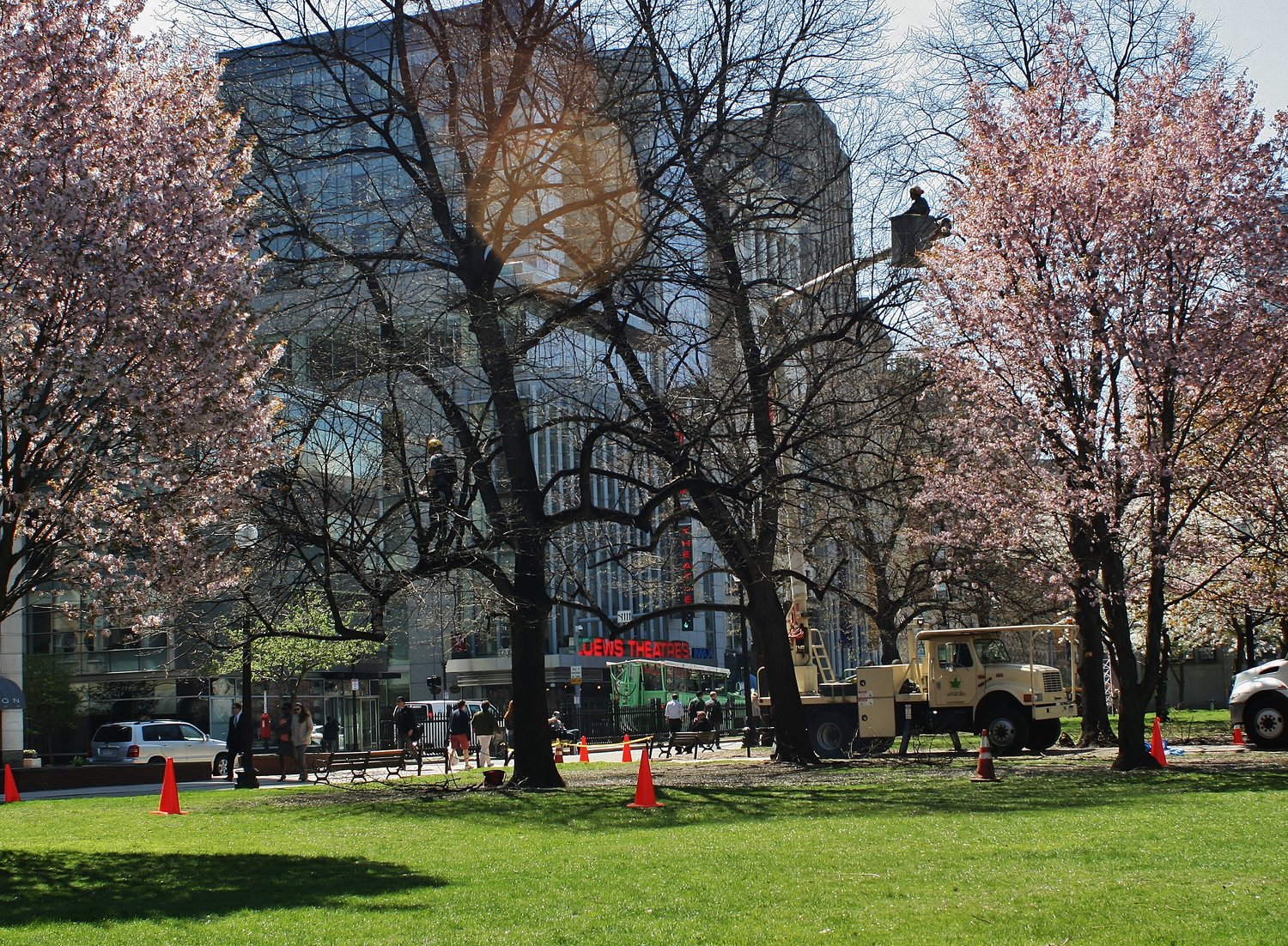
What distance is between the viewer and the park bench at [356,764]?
3070 cm

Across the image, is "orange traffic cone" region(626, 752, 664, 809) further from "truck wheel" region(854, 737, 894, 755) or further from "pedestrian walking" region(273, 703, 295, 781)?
"pedestrian walking" region(273, 703, 295, 781)

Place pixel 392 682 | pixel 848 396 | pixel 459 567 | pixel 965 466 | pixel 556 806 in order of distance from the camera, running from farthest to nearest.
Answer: pixel 392 682 < pixel 848 396 < pixel 965 466 < pixel 459 567 < pixel 556 806

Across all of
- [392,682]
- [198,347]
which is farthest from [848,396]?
[392,682]

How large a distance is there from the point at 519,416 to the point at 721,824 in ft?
27.8

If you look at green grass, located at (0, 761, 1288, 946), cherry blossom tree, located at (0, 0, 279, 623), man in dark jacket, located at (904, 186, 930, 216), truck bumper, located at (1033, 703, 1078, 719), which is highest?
man in dark jacket, located at (904, 186, 930, 216)

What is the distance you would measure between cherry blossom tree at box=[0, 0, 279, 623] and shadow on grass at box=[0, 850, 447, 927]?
2.74 meters

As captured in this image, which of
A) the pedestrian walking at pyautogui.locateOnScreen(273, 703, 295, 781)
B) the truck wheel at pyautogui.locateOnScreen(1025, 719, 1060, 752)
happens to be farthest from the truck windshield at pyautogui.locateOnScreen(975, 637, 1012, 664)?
the pedestrian walking at pyautogui.locateOnScreen(273, 703, 295, 781)

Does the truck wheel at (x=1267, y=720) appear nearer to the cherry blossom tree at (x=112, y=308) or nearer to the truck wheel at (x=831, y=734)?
the truck wheel at (x=831, y=734)

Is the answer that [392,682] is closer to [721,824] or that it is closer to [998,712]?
[998,712]

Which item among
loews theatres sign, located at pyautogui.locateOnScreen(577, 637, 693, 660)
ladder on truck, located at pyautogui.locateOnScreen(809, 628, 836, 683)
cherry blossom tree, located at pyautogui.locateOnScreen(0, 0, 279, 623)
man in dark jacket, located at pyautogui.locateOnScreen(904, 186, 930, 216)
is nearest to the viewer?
cherry blossom tree, located at pyautogui.locateOnScreen(0, 0, 279, 623)

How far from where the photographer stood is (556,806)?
61.6 ft

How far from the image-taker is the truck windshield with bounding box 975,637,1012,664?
3114 centimetres

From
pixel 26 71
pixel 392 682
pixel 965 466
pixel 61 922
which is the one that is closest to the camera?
pixel 61 922

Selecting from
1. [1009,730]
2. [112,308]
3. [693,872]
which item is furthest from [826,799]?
[1009,730]
